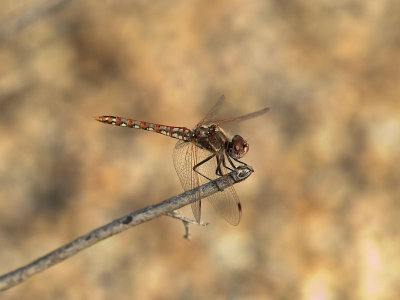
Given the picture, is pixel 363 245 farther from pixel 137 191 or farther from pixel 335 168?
pixel 137 191

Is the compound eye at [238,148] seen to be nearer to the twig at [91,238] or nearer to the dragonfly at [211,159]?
the dragonfly at [211,159]

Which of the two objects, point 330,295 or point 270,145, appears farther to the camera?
point 270,145

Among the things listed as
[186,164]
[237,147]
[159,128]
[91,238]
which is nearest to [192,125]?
[159,128]

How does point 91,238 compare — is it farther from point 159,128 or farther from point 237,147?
point 159,128

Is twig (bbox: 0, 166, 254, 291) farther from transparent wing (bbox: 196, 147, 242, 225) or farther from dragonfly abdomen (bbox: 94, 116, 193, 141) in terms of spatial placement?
dragonfly abdomen (bbox: 94, 116, 193, 141)

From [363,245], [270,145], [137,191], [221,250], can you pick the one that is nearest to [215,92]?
[270,145]

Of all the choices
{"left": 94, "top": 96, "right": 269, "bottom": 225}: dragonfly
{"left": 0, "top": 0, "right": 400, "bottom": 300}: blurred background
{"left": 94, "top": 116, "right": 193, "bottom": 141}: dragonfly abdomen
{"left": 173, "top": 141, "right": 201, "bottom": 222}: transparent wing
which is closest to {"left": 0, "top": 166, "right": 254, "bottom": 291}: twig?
{"left": 94, "top": 96, "right": 269, "bottom": 225}: dragonfly

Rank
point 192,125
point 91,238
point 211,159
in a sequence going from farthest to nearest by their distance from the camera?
point 192,125, point 211,159, point 91,238
